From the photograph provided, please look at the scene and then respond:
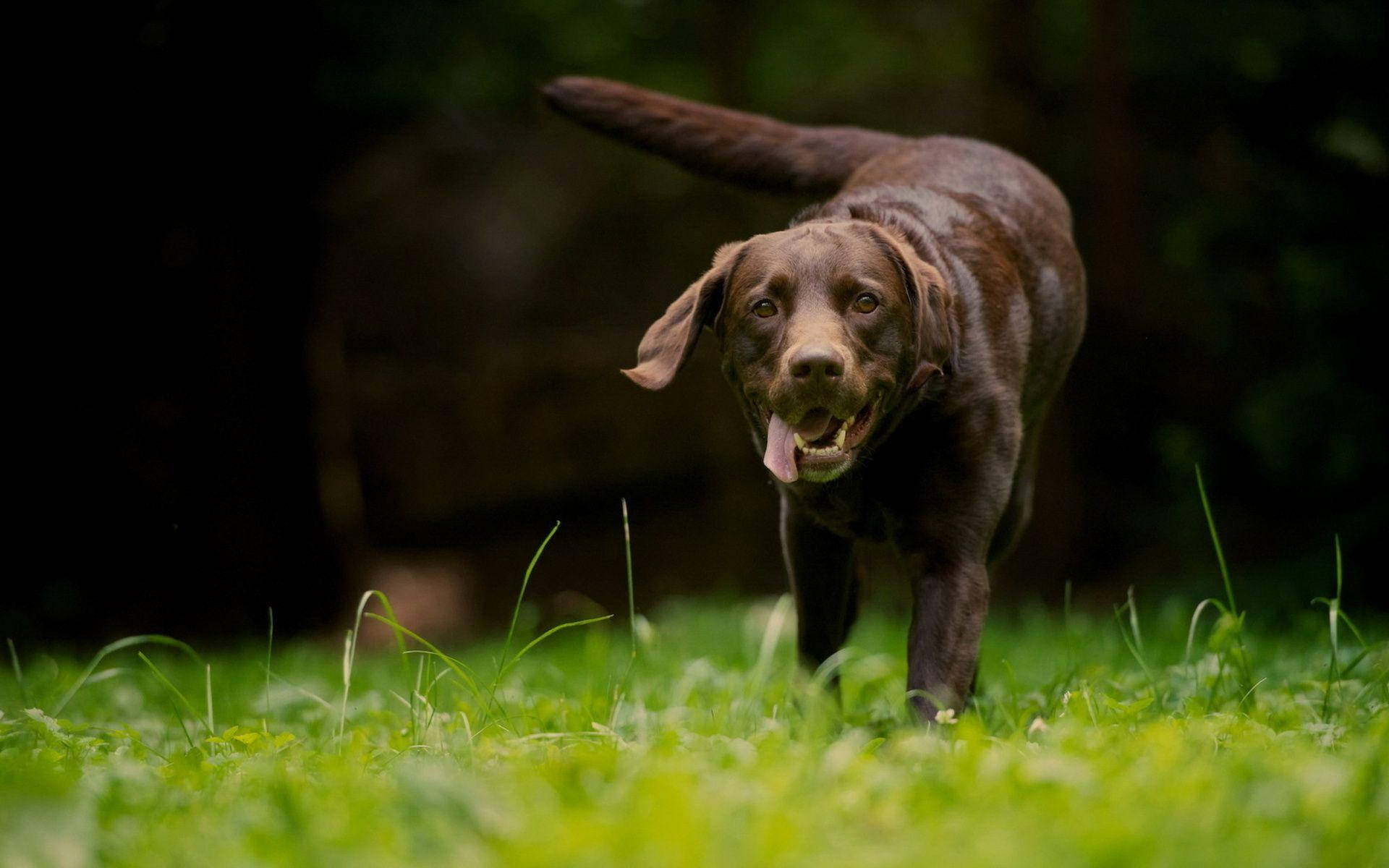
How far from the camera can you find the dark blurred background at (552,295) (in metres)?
8.41

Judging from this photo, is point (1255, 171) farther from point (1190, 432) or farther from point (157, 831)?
point (157, 831)

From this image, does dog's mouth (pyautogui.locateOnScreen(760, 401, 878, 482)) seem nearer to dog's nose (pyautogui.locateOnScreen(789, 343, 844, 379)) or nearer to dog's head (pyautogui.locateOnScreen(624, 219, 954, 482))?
dog's head (pyautogui.locateOnScreen(624, 219, 954, 482))

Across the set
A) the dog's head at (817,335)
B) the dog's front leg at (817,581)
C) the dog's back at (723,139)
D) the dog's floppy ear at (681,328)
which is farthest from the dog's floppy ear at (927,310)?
the dog's back at (723,139)

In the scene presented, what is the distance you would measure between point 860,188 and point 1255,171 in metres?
6.37

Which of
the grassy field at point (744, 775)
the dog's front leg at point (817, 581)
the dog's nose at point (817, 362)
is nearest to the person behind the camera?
the grassy field at point (744, 775)

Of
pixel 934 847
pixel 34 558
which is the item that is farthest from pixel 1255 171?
pixel 34 558

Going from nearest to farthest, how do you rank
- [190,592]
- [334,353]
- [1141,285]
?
1. [1141,285]
2. [190,592]
3. [334,353]

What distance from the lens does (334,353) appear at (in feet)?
40.3

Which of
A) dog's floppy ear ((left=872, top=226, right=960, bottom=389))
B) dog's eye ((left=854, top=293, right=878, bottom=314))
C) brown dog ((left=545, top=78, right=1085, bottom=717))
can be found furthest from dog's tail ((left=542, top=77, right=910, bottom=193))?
dog's eye ((left=854, top=293, right=878, bottom=314))

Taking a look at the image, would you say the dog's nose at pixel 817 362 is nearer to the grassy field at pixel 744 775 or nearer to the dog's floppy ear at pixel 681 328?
the dog's floppy ear at pixel 681 328

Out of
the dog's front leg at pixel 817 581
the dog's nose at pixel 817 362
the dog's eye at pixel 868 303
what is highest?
the dog's eye at pixel 868 303

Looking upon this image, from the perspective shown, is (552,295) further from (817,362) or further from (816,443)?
(817,362)

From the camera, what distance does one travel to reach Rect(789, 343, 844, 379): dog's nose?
3.20 m

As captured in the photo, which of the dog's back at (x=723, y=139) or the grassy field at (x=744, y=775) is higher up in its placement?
the dog's back at (x=723, y=139)
